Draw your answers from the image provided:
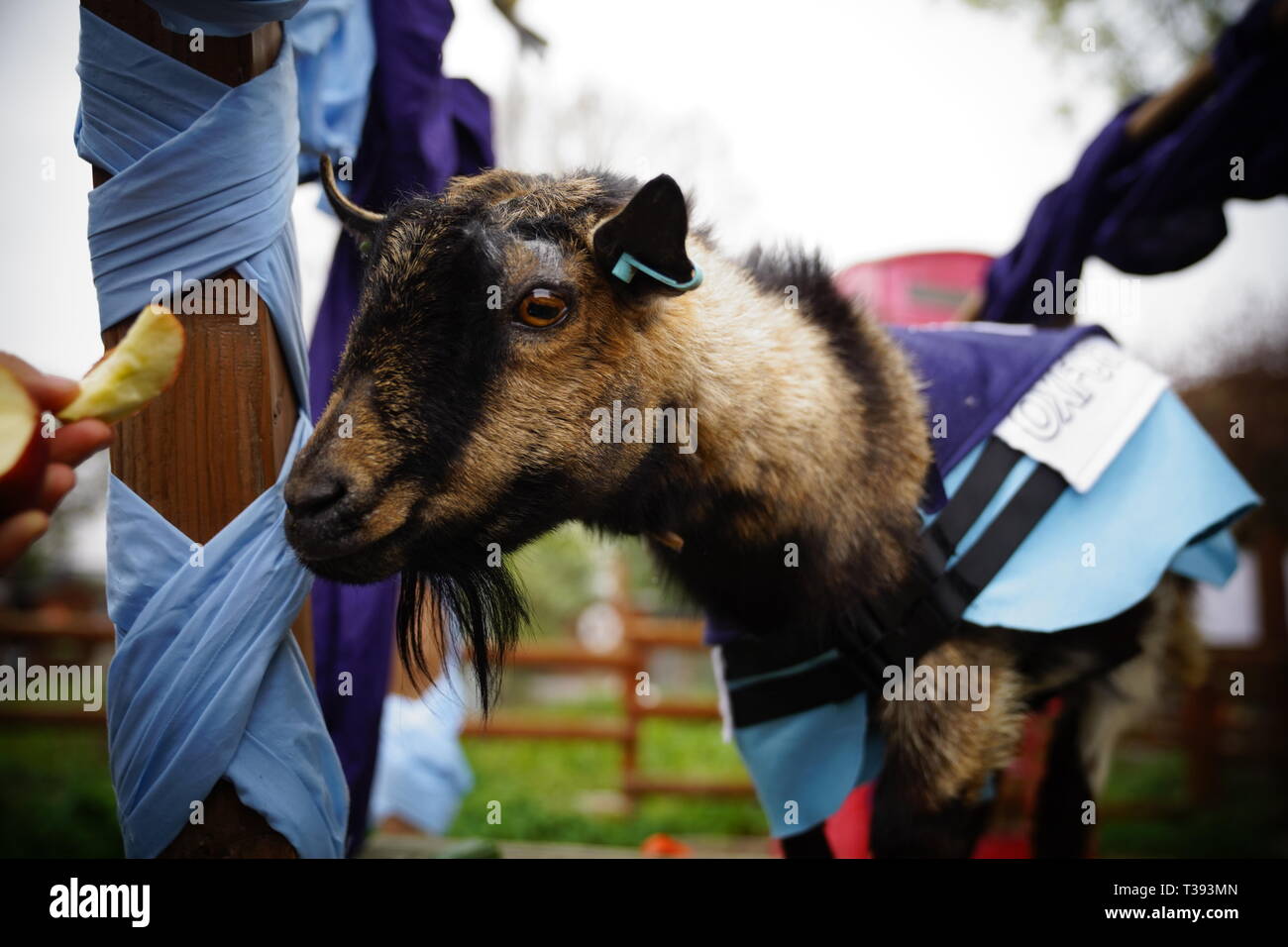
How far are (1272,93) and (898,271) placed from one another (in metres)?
1.20

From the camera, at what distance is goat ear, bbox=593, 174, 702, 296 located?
1483mm

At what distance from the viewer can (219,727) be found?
1.52m

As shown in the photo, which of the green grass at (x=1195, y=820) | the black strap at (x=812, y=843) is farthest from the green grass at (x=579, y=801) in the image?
the black strap at (x=812, y=843)

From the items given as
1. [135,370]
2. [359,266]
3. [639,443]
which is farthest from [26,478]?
[359,266]

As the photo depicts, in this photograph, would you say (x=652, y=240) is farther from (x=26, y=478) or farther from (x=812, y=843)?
(x=812, y=843)

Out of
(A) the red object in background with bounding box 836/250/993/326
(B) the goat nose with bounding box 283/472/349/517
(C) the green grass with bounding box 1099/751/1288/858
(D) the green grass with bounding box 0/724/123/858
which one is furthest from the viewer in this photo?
(C) the green grass with bounding box 1099/751/1288/858

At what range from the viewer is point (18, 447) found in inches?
43.5

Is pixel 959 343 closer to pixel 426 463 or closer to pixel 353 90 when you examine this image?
pixel 426 463

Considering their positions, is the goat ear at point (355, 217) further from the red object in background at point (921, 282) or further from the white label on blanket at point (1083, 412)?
the red object in background at point (921, 282)

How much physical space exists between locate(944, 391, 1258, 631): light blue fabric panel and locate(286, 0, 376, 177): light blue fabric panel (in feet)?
5.42

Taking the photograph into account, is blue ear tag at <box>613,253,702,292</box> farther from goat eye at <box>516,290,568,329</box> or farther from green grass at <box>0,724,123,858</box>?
green grass at <box>0,724,123,858</box>

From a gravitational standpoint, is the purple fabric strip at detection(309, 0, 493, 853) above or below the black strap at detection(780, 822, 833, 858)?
above

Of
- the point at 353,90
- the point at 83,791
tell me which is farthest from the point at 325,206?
the point at 83,791

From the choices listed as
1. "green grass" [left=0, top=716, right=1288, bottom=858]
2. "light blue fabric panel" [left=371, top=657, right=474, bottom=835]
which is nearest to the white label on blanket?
"light blue fabric panel" [left=371, top=657, right=474, bottom=835]
